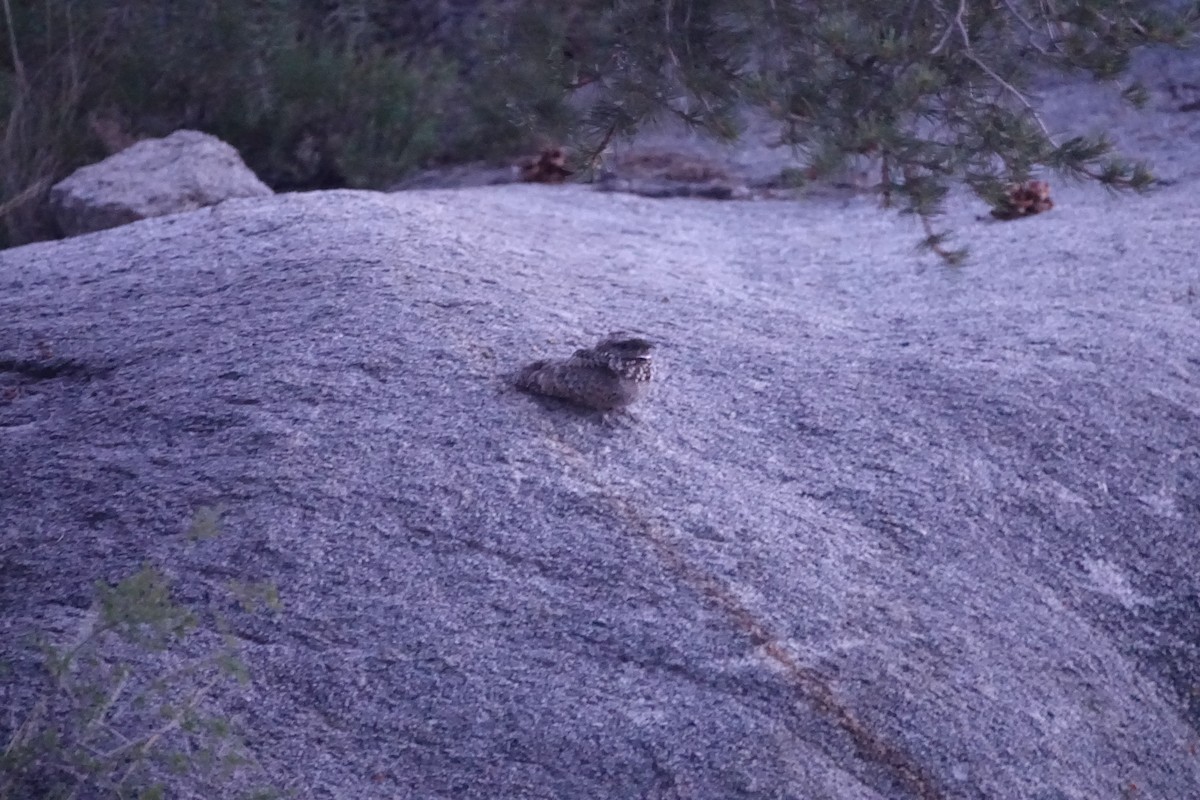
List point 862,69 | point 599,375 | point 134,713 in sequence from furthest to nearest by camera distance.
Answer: point 599,375
point 862,69
point 134,713

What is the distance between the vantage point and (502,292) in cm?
399

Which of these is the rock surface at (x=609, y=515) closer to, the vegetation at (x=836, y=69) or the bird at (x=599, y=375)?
the bird at (x=599, y=375)

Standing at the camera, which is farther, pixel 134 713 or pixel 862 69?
pixel 862 69

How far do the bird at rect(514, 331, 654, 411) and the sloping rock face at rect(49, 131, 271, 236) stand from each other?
108 inches

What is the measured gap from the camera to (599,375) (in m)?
3.33

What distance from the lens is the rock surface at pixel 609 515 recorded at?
2.66 metres

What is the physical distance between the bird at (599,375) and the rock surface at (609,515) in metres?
0.06

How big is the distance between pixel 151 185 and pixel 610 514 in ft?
11.2

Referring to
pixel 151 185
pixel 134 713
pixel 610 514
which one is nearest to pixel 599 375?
pixel 610 514

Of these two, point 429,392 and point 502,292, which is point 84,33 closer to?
point 502,292

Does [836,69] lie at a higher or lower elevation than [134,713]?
higher

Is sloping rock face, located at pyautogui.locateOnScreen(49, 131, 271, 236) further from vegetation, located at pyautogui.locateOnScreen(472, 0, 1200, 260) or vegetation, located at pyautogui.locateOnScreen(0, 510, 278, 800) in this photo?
vegetation, located at pyautogui.locateOnScreen(0, 510, 278, 800)

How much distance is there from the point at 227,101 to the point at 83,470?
449 centimetres

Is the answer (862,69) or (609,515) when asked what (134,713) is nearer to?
(609,515)
